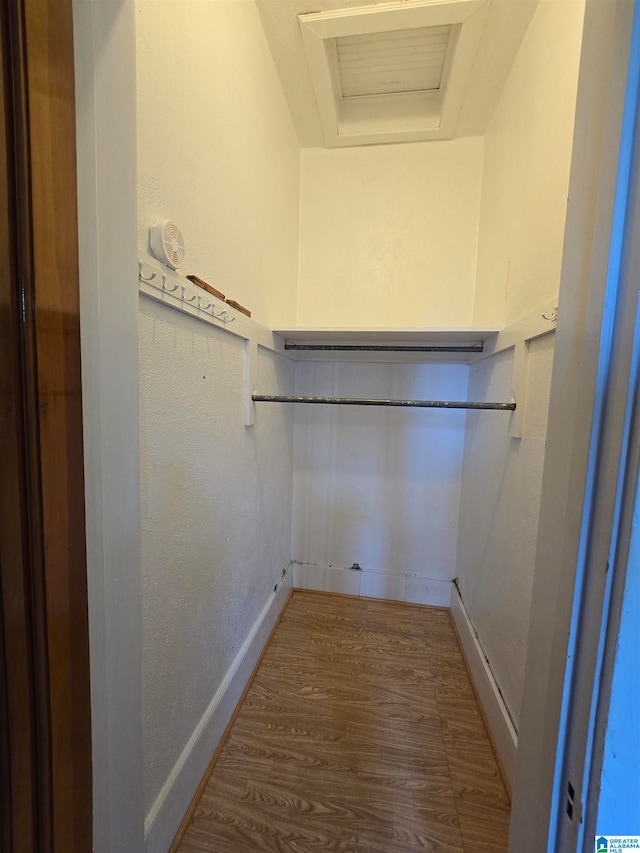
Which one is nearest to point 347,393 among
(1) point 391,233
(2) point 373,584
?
(1) point 391,233

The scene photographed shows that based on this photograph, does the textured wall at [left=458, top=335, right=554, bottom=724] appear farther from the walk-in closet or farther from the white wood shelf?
the white wood shelf

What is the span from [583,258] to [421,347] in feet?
4.31

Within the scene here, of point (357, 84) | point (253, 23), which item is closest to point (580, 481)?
point (253, 23)

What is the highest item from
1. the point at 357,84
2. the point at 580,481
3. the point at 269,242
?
the point at 357,84

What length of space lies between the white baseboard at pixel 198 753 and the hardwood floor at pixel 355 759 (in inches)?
2.6

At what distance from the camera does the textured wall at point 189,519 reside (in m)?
0.81

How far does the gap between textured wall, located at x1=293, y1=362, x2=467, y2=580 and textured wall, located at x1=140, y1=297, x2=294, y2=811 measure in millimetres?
669

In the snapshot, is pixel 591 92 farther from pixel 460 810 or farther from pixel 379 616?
pixel 379 616

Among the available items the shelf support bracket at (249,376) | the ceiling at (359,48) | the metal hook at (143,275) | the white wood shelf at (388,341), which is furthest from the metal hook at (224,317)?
the ceiling at (359,48)

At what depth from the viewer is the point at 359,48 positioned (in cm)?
142

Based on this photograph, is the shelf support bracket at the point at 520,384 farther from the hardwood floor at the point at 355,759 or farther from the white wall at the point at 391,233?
the hardwood floor at the point at 355,759

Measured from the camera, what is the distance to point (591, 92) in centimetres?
45

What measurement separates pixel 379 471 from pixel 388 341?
2.51ft

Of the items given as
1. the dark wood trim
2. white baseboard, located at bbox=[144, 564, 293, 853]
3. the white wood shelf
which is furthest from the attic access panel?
white baseboard, located at bbox=[144, 564, 293, 853]
